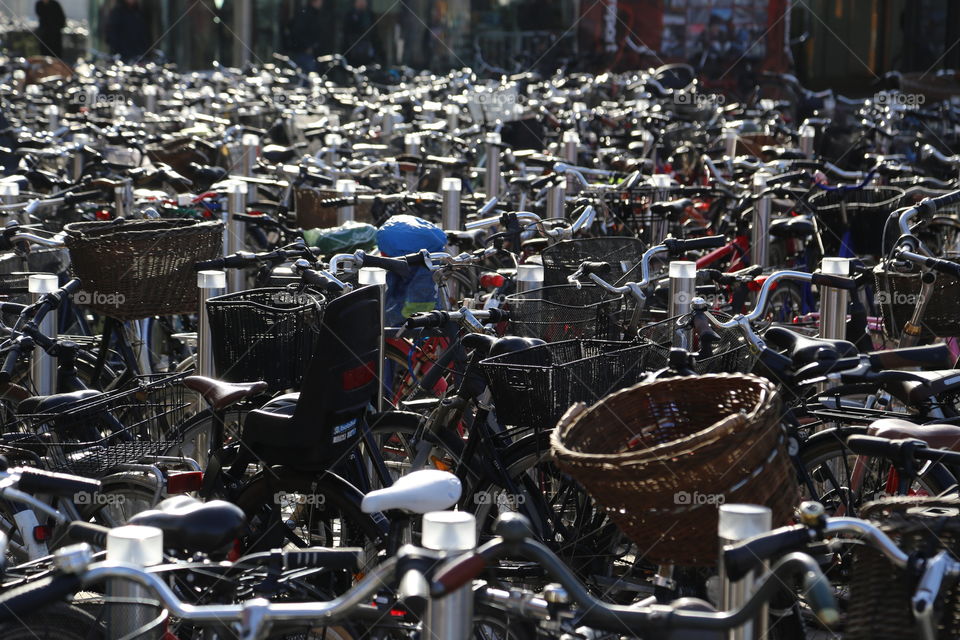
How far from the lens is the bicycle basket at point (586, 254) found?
5988 mm

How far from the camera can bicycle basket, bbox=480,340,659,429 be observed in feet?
12.4

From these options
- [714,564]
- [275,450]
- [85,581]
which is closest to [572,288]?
[275,450]

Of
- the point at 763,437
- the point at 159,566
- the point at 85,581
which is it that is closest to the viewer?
the point at 85,581

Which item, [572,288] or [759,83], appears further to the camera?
[759,83]

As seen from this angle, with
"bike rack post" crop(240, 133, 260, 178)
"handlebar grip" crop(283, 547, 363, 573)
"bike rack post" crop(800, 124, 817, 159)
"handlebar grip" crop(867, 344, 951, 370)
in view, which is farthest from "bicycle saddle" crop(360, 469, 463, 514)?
"bike rack post" crop(800, 124, 817, 159)

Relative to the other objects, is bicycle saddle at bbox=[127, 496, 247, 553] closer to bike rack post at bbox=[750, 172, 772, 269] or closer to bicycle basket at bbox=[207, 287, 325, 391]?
bicycle basket at bbox=[207, 287, 325, 391]

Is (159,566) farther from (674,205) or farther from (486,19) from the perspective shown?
(486,19)

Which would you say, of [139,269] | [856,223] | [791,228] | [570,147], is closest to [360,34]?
[570,147]

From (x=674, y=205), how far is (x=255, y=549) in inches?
164

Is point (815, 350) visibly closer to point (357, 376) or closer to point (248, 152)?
point (357, 376)

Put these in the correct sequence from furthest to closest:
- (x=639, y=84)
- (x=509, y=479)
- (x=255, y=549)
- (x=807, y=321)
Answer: (x=639, y=84) → (x=807, y=321) → (x=509, y=479) → (x=255, y=549)

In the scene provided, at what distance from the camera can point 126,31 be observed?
2583 centimetres

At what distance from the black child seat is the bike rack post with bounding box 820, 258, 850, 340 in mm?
1983

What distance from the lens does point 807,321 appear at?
593cm
